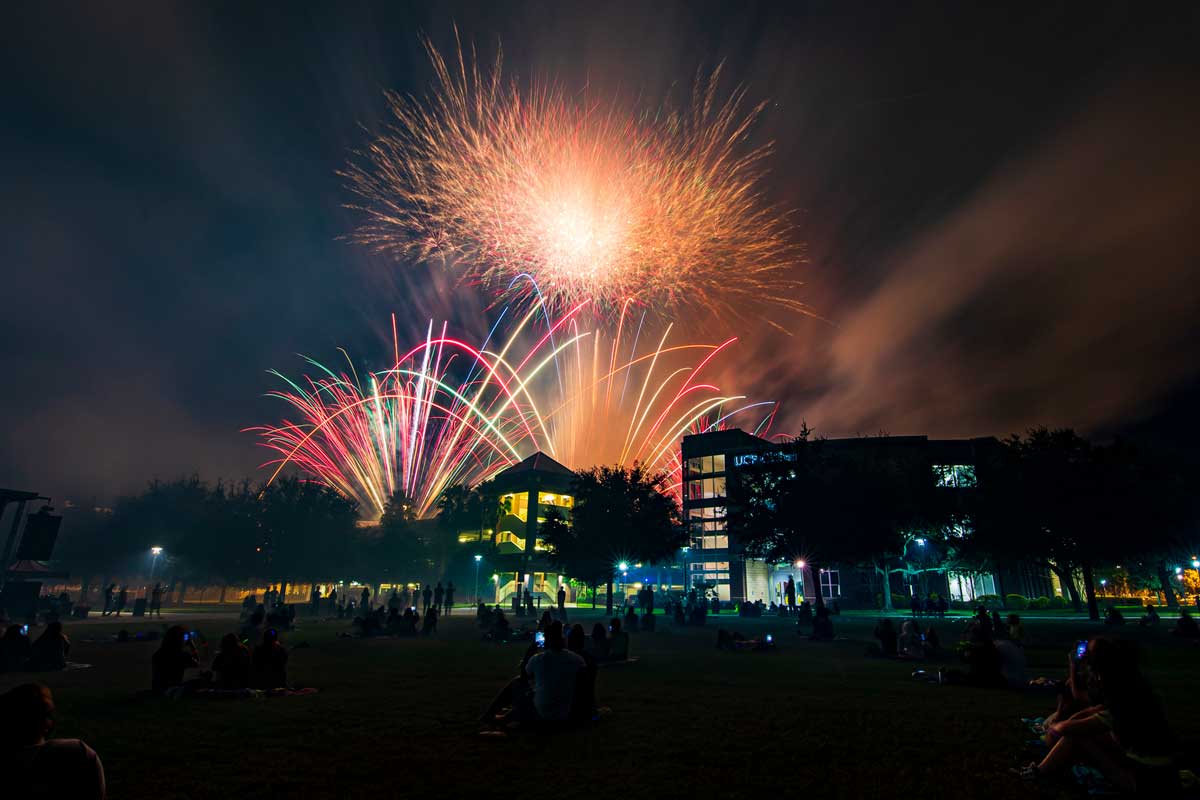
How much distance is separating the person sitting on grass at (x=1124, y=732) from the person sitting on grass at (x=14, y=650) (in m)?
20.6

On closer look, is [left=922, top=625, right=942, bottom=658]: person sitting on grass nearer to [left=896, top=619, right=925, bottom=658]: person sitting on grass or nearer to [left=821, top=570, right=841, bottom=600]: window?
[left=896, top=619, right=925, bottom=658]: person sitting on grass

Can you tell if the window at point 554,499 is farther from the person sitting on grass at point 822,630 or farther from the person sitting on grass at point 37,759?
the person sitting on grass at point 37,759

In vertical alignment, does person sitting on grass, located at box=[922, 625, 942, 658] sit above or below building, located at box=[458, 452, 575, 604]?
below

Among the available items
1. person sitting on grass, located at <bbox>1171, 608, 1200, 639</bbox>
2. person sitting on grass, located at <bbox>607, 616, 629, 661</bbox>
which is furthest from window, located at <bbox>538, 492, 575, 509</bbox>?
person sitting on grass, located at <bbox>607, 616, 629, 661</bbox>

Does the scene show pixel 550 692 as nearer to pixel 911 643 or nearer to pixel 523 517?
pixel 911 643

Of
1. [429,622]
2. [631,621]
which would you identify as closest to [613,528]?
[631,621]

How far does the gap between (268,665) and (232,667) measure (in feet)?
1.96

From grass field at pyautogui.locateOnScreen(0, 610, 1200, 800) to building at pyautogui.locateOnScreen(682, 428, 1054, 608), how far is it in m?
41.5

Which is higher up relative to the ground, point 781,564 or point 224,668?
point 781,564

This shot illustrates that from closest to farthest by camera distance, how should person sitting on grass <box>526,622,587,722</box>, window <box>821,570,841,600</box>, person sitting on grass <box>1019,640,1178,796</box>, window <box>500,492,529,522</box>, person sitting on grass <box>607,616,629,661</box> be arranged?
person sitting on grass <box>1019,640,1178,796</box> < person sitting on grass <box>526,622,587,722</box> < person sitting on grass <box>607,616,629,661</box> < window <box>821,570,841,600</box> < window <box>500,492,529,522</box>

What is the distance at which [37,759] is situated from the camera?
3.80 m

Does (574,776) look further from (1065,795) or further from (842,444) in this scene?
(842,444)

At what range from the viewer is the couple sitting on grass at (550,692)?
7.83 metres

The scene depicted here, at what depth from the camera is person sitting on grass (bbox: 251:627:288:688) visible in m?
11.1
